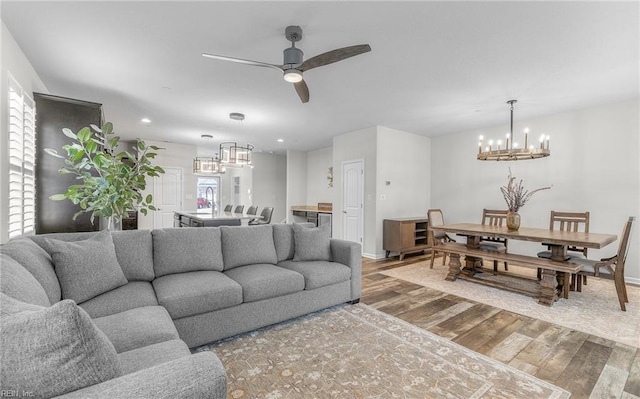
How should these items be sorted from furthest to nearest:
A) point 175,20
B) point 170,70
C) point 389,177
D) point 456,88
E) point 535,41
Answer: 1. point 389,177
2. point 456,88
3. point 170,70
4. point 535,41
5. point 175,20

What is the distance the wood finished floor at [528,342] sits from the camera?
1.95 m

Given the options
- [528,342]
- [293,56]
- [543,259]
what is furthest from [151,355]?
[543,259]

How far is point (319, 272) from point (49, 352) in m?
2.30

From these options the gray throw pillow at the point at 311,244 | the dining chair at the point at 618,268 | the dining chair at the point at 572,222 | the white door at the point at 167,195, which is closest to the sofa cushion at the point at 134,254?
the gray throw pillow at the point at 311,244

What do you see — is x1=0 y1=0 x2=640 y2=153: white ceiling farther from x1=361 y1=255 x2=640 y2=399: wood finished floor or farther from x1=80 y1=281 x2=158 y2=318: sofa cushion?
x1=361 y1=255 x2=640 y2=399: wood finished floor

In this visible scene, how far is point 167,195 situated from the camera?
24.9 feet

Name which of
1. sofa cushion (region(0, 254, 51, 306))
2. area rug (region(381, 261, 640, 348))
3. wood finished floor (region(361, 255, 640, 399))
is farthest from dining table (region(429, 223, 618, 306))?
sofa cushion (region(0, 254, 51, 306))

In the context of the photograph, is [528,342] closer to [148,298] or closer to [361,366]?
[361,366]

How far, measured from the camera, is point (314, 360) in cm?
213

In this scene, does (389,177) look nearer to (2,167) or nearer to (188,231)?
(188,231)

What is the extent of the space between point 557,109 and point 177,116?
6292 millimetres

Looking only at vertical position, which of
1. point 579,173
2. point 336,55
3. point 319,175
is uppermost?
point 336,55

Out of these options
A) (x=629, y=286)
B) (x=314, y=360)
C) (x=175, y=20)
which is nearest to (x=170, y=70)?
(x=175, y=20)

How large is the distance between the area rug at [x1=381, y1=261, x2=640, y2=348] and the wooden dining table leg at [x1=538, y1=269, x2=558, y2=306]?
0.24 feet
